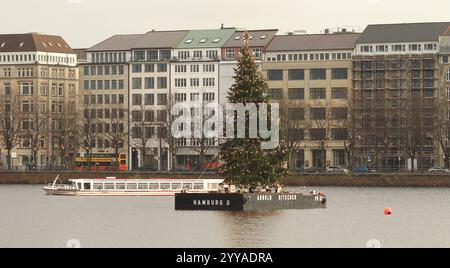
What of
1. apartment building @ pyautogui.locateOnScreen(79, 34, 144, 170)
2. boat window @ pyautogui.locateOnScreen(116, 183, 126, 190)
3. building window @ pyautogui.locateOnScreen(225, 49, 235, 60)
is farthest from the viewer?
apartment building @ pyautogui.locateOnScreen(79, 34, 144, 170)

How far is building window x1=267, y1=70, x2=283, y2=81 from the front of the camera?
18675 centimetres

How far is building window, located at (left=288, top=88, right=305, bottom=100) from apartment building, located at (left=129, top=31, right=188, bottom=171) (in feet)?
47.9

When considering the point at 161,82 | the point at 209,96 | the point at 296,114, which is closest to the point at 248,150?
the point at 296,114

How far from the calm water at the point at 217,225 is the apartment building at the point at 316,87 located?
56.6m

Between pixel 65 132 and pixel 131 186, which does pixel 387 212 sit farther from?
pixel 65 132

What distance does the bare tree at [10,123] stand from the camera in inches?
7009

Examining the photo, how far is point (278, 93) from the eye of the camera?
607 ft

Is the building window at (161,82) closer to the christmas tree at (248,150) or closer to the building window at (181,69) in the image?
the building window at (181,69)

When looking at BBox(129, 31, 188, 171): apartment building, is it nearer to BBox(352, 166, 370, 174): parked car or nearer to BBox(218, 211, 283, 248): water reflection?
BBox(352, 166, 370, 174): parked car

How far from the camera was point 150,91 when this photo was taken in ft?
639

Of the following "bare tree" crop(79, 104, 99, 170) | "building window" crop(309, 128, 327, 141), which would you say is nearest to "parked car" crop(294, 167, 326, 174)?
"building window" crop(309, 128, 327, 141)

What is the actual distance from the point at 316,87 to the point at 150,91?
22.2 meters

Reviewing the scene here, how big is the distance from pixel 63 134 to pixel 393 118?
3862 cm

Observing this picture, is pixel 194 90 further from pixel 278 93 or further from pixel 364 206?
pixel 364 206
